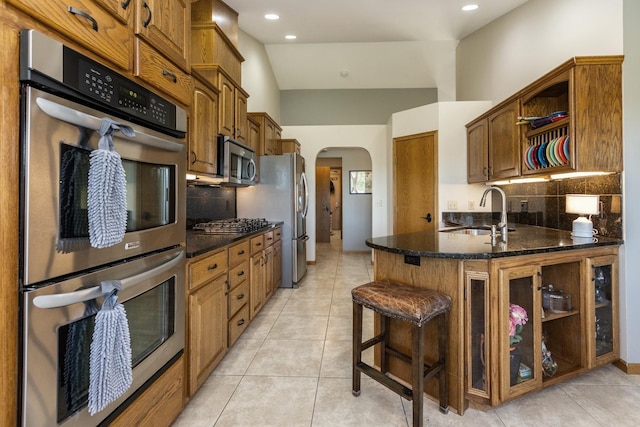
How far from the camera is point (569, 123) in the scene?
2100mm

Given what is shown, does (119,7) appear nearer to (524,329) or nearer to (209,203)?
(209,203)

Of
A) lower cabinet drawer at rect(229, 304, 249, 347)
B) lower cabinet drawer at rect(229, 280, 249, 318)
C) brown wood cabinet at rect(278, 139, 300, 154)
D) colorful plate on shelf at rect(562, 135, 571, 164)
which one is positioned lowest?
lower cabinet drawer at rect(229, 304, 249, 347)

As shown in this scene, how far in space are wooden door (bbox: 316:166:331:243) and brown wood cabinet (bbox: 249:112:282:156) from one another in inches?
141

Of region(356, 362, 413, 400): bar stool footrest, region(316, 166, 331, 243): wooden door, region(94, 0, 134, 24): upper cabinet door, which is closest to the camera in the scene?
region(94, 0, 134, 24): upper cabinet door

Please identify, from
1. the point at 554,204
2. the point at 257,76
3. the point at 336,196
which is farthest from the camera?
the point at 336,196

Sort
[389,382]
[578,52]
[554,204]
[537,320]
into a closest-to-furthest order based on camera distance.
→ [389,382], [537,320], [578,52], [554,204]

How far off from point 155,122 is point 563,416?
96.3 inches

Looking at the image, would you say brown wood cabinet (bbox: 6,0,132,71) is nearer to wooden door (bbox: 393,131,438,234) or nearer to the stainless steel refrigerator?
the stainless steel refrigerator

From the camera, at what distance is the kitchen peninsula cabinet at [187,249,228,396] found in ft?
5.64

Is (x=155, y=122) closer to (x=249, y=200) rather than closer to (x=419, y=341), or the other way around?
(x=419, y=341)

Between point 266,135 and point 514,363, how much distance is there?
12.1 ft

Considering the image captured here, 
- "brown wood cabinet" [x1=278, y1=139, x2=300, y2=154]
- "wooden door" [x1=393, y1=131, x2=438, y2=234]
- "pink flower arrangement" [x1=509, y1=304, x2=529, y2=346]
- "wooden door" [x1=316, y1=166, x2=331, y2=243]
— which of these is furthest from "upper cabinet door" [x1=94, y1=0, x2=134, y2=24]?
"wooden door" [x1=316, y1=166, x2=331, y2=243]

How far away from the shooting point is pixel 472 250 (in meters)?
1.73

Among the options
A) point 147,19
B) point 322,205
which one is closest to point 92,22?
point 147,19
